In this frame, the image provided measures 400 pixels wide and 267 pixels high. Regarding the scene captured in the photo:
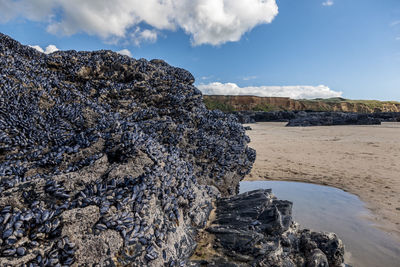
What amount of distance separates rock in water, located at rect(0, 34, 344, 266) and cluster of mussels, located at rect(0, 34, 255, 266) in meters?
0.01

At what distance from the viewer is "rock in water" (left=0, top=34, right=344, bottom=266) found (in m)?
2.13

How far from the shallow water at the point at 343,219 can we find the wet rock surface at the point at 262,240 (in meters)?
0.97

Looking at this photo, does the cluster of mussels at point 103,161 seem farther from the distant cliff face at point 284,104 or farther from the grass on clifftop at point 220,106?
the distant cliff face at point 284,104

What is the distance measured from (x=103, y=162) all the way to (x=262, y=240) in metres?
2.43

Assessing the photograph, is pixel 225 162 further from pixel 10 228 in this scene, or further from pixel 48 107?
pixel 10 228

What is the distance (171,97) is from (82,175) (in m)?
3.64

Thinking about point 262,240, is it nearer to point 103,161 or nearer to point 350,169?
point 103,161

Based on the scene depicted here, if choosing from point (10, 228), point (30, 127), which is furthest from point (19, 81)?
point (10, 228)

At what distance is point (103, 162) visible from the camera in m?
3.16

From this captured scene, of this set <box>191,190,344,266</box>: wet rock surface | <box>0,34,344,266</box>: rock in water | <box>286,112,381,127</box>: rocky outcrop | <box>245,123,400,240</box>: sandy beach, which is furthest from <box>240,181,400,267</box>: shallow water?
<box>286,112,381,127</box>: rocky outcrop

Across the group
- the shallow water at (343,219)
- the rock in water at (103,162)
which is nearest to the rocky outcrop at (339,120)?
the shallow water at (343,219)

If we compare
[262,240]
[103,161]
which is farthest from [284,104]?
[103,161]

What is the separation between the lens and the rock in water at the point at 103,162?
2.13m

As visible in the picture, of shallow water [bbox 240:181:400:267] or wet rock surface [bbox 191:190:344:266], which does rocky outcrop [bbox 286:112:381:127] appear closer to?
shallow water [bbox 240:181:400:267]
